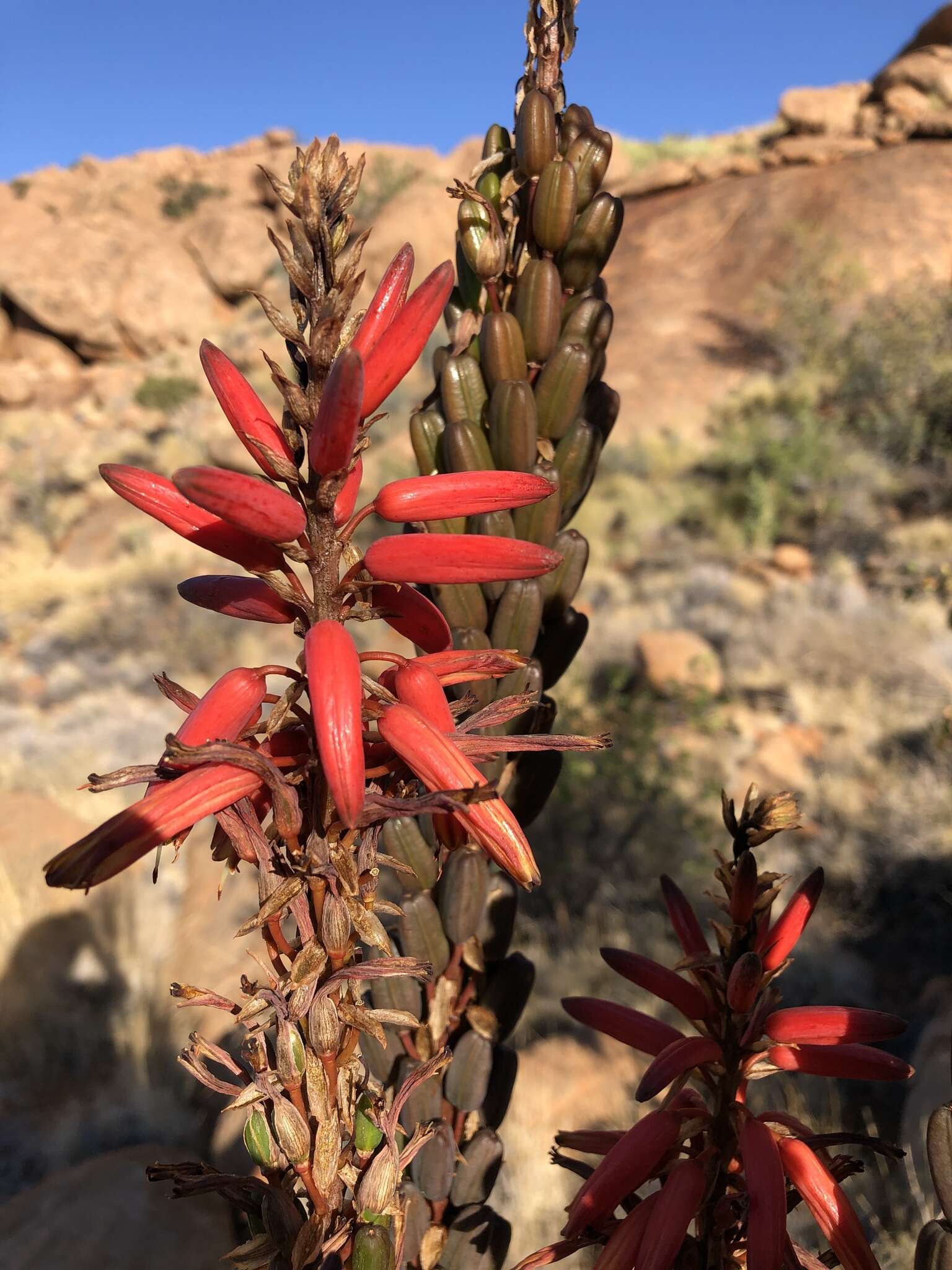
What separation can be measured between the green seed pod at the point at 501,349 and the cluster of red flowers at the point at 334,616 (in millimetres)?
758

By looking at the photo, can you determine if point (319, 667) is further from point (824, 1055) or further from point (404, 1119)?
point (404, 1119)

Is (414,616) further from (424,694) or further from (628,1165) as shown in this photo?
(628,1165)

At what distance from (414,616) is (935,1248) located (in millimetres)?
1028

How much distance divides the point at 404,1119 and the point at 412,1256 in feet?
0.81

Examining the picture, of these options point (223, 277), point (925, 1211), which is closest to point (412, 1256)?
point (925, 1211)

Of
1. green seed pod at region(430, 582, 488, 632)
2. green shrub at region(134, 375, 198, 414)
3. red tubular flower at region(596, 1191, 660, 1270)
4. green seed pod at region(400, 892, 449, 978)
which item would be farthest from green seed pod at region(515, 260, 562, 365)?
green shrub at region(134, 375, 198, 414)

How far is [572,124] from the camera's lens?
1757 mm

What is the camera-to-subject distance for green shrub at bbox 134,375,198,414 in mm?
19031

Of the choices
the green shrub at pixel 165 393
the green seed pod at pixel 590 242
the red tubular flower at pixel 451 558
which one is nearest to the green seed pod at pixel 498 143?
the green seed pod at pixel 590 242

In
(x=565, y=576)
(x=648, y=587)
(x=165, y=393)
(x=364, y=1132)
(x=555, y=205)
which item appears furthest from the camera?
(x=165, y=393)

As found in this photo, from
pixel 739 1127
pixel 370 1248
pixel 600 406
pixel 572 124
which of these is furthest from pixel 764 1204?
pixel 572 124

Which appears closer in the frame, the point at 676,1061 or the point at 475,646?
the point at 676,1061

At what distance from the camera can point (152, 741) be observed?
717 centimetres

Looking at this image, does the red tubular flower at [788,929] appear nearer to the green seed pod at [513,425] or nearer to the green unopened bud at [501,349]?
the green seed pod at [513,425]
